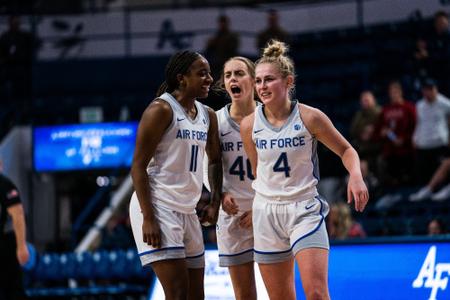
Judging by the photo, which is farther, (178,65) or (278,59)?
(278,59)

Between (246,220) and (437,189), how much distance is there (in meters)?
5.75

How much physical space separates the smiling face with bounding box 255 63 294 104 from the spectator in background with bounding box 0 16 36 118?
10.8 meters

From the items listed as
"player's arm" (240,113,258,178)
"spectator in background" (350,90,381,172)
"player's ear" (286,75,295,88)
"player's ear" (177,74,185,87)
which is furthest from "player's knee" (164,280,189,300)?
"spectator in background" (350,90,381,172)

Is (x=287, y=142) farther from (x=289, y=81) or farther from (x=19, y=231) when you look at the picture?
(x=19, y=231)

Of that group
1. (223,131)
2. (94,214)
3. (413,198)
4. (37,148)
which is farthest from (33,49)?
(223,131)

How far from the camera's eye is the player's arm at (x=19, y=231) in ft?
28.3

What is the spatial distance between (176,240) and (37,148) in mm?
10226

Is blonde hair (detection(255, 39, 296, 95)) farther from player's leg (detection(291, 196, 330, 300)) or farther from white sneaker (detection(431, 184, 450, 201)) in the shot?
white sneaker (detection(431, 184, 450, 201))

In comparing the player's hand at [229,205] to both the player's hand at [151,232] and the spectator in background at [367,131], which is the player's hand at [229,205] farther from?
the spectator in background at [367,131]

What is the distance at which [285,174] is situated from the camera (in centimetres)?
589

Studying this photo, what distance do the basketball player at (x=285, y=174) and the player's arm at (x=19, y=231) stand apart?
327 centimetres

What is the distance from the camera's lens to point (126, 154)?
15.2 metres

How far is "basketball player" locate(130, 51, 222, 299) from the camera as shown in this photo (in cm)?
568

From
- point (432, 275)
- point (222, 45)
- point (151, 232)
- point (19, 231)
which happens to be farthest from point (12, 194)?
point (222, 45)
